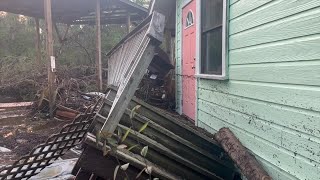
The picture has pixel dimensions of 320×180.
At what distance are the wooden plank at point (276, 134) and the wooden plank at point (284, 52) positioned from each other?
53 cm

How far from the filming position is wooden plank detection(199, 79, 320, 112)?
6.54ft

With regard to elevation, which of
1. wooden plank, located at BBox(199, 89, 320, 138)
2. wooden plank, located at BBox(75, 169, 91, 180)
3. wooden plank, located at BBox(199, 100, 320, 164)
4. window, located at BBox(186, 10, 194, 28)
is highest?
window, located at BBox(186, 10, 194, 28)

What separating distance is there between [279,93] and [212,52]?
1990 mm

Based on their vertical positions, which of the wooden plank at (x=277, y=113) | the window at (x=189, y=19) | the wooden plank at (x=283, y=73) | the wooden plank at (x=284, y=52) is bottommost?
the wooden plank at (x=277, y=113)

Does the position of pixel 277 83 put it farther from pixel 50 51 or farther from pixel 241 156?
pixel 50 51

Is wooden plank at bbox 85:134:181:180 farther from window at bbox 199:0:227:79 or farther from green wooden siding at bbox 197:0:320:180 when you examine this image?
window at bbox 199:0:227:79

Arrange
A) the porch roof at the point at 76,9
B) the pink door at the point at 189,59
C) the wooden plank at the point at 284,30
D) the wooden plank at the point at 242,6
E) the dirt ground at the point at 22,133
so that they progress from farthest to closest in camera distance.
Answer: the porch roof at the point at 76,9 → the pink door at the point at 189,59 → the dirt ground at the point at 22,133 → the wooden plank at the point at 242,6 → the wooden plank at the point at 284,30

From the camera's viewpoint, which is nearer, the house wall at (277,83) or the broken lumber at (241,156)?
the house wall at (277,83)

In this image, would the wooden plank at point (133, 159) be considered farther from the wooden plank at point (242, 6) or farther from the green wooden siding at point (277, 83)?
the wooden plank at point (242, 6)

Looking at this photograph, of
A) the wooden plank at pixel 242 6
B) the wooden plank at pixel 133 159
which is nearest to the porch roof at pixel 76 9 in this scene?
Result: the wooden plank at pixel 242 6

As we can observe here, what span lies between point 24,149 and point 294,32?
15.5 ft

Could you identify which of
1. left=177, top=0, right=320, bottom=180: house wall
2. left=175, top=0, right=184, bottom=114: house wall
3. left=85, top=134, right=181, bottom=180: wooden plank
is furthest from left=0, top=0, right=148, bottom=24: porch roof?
left=85, top=134, right=181, bottom=180: wooden plank

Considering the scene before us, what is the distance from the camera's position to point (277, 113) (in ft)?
8.00

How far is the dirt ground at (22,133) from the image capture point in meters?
5.08
